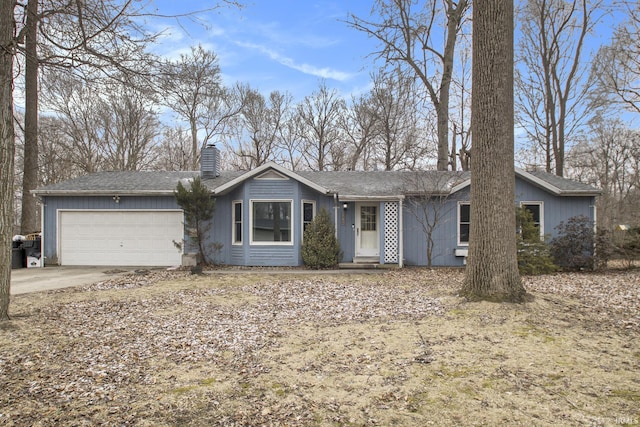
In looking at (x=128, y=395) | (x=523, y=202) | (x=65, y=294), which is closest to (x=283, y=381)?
(x=128, y=395)

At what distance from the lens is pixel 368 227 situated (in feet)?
43.0

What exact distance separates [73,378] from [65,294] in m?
5.37

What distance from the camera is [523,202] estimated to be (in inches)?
495

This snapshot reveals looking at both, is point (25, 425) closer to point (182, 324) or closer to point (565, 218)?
point (182, 324)

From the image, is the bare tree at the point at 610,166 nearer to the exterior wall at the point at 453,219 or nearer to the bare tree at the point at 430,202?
the exterior wall at the point at 453,219

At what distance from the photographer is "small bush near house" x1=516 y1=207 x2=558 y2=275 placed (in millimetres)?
10672

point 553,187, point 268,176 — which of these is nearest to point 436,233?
point 553,187

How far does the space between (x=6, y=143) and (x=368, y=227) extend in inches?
391

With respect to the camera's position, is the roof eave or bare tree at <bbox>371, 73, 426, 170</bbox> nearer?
the roof eave

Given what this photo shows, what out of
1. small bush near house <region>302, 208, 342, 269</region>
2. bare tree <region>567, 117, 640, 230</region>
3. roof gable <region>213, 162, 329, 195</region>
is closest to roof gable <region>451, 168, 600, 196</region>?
small bush near house <region>302, 208, 342, 269</region>

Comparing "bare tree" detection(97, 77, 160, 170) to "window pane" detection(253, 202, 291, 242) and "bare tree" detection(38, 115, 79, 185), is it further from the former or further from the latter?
"window pane" detection(253, 202, 291, 242)

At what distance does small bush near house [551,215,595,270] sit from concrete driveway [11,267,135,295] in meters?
13.4

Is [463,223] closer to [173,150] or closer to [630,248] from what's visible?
[630,248]

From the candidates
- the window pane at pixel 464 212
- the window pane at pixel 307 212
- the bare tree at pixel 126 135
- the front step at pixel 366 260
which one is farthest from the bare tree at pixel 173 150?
the window pane at pixel 464 212
